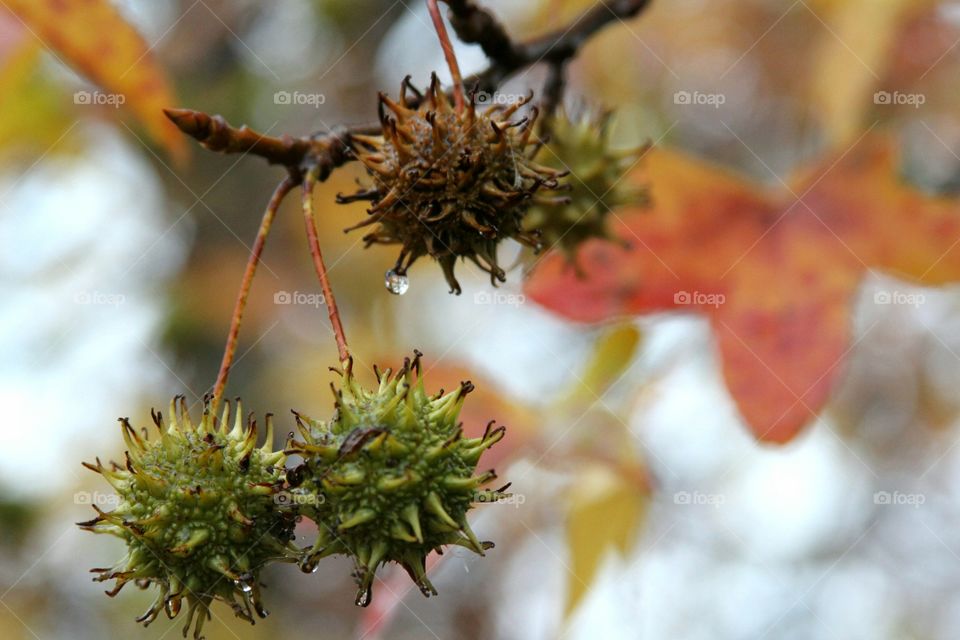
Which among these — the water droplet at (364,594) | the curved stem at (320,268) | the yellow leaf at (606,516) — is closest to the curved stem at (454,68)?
the curved stem at (320,268)

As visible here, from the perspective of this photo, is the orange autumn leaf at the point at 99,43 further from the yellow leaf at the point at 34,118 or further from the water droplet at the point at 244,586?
the water droplet at the point at 244,586

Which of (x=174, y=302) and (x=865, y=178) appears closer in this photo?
(x=865, y=178)

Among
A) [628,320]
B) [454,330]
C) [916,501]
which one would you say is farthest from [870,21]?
[916,501]

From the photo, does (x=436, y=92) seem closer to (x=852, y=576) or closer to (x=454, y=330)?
(x=454, y=330)

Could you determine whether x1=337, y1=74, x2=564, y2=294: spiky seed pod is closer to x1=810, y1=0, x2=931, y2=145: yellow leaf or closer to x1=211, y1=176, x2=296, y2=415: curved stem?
x1=211, y1=176, x2=296, y2=415: curved stem

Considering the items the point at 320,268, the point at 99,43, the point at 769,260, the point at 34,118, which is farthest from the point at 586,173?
the point at 34,118

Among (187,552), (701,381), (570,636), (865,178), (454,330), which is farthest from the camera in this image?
(454,330)

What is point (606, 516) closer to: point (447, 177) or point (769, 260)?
point (769, 260)
